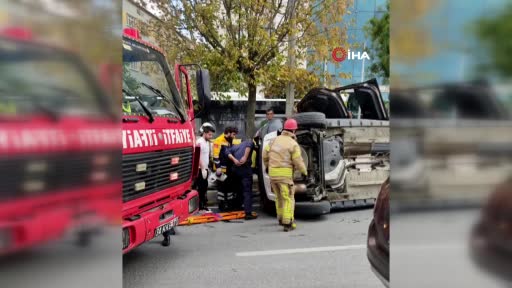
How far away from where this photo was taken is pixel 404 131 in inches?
61.2

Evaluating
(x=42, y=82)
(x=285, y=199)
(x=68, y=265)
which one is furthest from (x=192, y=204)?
(x=42, y=82)

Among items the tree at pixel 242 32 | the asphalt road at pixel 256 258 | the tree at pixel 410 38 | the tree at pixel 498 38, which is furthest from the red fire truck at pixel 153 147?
the tree at pixel 242 32

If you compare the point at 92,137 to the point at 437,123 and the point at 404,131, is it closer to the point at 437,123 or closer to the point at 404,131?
the point at 404,131

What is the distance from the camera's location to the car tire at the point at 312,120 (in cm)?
585

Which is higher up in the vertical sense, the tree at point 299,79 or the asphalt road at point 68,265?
the tree at point 299,79

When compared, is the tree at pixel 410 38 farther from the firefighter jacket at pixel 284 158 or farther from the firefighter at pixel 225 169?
the firefighter at pixel 225 169

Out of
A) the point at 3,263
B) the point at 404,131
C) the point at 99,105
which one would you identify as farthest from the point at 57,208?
the point at 404,131

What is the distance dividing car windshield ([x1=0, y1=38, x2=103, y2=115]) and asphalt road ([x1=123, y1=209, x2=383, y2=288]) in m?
2.61

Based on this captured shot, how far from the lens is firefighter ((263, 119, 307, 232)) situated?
5289mm

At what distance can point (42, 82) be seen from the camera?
1.29 metres

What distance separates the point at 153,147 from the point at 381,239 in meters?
1.95

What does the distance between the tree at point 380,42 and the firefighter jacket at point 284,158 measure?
11.1ft

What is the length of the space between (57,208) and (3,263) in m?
0.21

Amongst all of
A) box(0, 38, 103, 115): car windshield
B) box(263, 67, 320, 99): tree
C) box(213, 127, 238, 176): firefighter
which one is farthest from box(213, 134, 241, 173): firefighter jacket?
box(0, 38, 103, 115): car windshield
